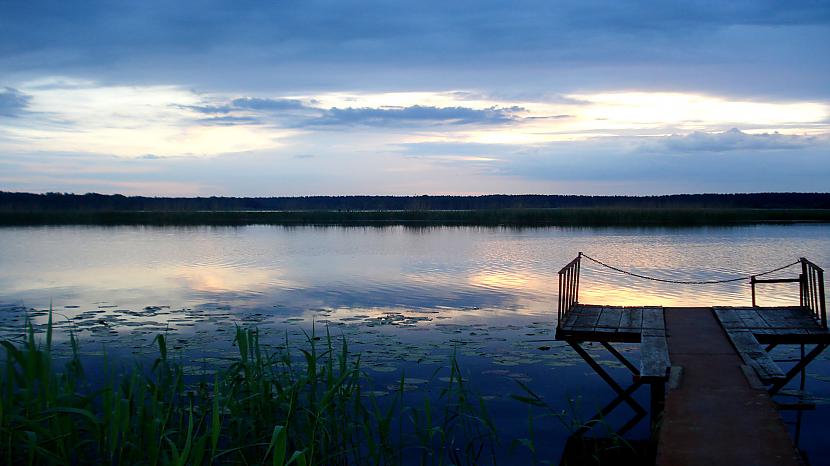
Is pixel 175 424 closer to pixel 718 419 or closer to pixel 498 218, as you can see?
pixel 718 419

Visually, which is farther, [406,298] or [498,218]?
[498,218]

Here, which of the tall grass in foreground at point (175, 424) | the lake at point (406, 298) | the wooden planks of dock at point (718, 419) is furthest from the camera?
the lake at point (406, 298)

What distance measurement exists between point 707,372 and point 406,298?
9735mm

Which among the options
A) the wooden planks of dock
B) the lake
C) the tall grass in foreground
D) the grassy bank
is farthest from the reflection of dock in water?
the grassy bank

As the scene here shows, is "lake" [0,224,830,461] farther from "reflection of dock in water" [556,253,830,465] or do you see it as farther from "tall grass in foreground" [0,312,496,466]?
"reflection of dock in water" [556,253,830,465]

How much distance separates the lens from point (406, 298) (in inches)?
638

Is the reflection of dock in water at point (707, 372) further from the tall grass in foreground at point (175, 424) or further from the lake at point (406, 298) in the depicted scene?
the tall grass in foreground at point (175, 424)

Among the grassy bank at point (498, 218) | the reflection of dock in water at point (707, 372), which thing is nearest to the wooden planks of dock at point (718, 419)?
the reflection of dock in water at point (707, 372)

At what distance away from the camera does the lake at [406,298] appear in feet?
29.3

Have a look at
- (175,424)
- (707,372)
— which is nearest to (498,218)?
(707,372)

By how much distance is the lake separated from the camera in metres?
8.93

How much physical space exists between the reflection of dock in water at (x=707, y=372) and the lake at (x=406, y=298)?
26.9 inches

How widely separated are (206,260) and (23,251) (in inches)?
319

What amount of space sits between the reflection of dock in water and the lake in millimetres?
683
